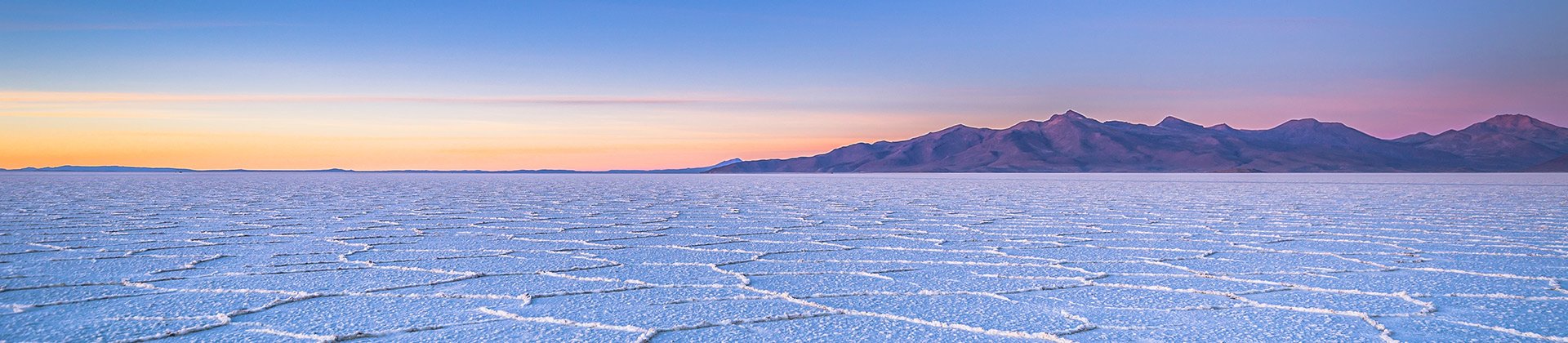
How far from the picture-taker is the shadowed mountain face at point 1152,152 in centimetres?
12300

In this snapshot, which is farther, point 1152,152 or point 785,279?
point 1152,152

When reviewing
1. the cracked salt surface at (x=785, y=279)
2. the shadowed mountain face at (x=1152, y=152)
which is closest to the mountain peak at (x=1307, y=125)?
the shadowed mountain face at (x=1152, y=152)

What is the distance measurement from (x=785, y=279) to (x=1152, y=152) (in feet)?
437

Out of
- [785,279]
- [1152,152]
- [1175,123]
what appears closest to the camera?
[785,279]

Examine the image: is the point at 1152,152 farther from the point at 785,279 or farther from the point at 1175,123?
the point at 785,279

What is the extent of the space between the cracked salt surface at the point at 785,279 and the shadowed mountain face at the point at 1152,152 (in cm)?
11290

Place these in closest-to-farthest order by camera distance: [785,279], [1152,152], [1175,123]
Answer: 1. [785,279]
2. [1152,152]
3. [1175,123]

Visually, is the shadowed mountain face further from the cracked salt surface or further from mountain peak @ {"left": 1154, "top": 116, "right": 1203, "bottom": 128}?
the cracked salt surface

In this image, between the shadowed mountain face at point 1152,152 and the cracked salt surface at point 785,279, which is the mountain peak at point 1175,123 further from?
the cracked salt surface at point 785,279

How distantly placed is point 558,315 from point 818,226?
3493 millimetres

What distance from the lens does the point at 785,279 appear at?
3.20 m

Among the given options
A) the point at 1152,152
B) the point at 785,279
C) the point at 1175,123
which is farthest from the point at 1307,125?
the point at 785,279

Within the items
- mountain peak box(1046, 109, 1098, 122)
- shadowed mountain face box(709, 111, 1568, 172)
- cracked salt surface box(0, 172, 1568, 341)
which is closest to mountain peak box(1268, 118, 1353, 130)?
shadowed mountain face box(709, 111, 1568, 172)

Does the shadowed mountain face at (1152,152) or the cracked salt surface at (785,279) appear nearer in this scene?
the cracked salt surface at (785,279)
